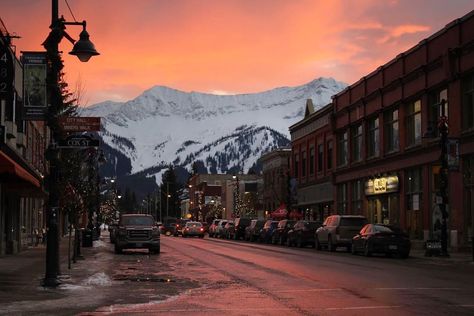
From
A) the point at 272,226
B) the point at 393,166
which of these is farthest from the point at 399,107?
the point at 272,226

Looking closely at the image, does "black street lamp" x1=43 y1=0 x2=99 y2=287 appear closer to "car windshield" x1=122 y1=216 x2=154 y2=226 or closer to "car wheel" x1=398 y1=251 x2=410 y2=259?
"car windshield" x1=122 y1=216 x2=154 y2=226

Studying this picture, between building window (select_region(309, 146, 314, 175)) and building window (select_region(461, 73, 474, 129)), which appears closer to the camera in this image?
building window (select_region(461, 73, 474, 129))

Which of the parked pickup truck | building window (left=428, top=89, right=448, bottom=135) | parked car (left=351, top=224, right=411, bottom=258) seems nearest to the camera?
parked car (left=351, top=224, right=411, bottom=258)

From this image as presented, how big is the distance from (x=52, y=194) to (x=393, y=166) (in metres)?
31.1

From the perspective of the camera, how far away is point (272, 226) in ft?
169

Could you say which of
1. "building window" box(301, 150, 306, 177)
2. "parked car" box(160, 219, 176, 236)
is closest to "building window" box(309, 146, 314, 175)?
"building window" box(301, 150, 306, 177)

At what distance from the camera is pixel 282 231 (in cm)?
4816

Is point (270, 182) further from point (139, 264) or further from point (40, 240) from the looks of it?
point (139, 264)

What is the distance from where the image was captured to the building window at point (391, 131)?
45656 millimetres

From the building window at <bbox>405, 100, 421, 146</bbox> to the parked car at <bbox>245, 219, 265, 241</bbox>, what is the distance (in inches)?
650

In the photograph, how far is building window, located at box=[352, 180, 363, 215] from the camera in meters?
52.2

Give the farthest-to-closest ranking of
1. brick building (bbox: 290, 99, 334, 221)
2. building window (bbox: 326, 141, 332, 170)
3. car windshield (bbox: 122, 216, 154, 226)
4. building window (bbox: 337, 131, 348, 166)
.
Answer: brick building (bbox: 290, 99, 334, 221) < building window (bbox: 326, 141, 332, 170) < building window (bbox: 337, 131, 348, 166) < car windshield (bbox: 122, 216, 154, 226)

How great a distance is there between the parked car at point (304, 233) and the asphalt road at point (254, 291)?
718 inches

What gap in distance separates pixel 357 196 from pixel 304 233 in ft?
36.5
